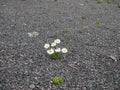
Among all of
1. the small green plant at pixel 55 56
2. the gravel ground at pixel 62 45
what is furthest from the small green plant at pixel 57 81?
A: the small green plant at pixel 55 56

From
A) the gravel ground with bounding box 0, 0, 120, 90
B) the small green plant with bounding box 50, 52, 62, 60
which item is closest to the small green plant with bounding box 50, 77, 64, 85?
the gravel ground with bounding box 0, 0, 120, 90

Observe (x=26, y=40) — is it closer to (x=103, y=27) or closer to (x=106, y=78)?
(x=106, y=78)

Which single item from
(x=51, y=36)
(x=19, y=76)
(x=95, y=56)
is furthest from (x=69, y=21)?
(x=19, y=76)

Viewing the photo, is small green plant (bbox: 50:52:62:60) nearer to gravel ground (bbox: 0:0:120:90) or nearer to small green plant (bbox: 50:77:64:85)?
gravel ground (bbox: 0:0:120:90)

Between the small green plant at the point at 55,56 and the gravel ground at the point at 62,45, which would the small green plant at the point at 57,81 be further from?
the small green plant at the point at 55,56

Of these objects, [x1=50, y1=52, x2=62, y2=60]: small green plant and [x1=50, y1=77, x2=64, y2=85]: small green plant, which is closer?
[x1=50, y1=77, x2=64, y2=85]: small green plant

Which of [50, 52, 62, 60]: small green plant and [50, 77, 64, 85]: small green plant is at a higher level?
[50, 77, 64, 85]: small green plant

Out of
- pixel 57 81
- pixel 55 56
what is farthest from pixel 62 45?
pixel 57 81

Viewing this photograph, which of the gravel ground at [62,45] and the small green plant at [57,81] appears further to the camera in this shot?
the gravel ground at [62,45]
